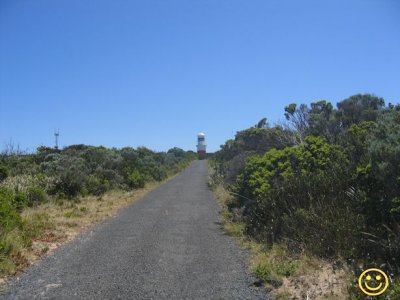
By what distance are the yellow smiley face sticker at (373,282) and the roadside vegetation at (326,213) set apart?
12 cm

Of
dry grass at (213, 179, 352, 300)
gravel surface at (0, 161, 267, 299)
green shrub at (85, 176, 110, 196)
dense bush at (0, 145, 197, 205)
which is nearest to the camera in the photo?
dry grass at (213, 179, 352, 300)

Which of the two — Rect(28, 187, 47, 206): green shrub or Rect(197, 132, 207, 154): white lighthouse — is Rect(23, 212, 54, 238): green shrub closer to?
Rect(28, 187, 47, 206): green shrub

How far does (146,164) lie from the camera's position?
1396 inches

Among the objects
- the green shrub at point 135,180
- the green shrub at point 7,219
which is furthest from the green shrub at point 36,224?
the green shrub at point 135,180

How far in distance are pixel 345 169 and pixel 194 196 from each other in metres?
13.8

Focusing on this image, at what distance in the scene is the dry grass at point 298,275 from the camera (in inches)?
244

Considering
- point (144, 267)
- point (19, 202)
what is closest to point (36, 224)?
point (19, 202)

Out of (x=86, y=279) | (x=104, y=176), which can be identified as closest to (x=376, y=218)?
(x=86, y=279)

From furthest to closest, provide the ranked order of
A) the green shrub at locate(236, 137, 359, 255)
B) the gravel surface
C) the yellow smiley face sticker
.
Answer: the green shrub at locate(236, 137, 359, 255) → the gravel surface → the yellow smiley face sticker

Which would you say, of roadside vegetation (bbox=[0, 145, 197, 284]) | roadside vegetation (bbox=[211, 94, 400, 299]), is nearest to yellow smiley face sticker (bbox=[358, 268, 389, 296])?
roadside vegetation (bbox=[211, 94, 400, 299])

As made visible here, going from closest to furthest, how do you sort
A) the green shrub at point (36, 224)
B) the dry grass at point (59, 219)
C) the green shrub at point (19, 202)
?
the dry grass at point (59, 219) < the green shrub at point (36, 224) < the green shrub at point (19, 202)

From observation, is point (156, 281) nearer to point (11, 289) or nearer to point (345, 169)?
point (11, 289)

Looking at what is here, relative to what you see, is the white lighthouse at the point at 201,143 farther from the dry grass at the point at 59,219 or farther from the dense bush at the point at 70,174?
the dry grass at the point at 59,219

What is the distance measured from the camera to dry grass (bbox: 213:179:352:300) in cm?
620
